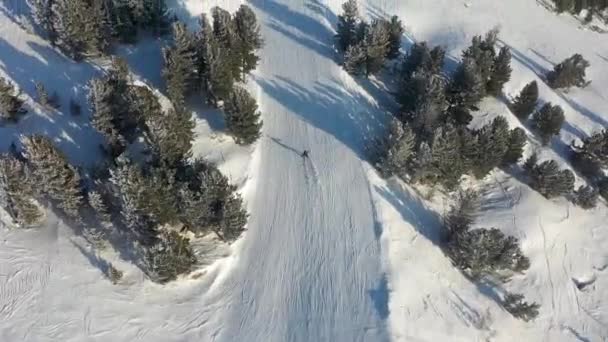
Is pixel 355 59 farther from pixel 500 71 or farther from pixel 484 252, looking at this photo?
pixel 484 252

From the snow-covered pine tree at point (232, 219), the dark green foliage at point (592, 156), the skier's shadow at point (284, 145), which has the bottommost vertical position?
the snow-covered pine tree at point (232, 219)

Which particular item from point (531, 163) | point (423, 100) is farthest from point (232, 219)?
point (531, 163)

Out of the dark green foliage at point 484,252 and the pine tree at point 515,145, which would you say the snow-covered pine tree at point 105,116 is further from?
the pine tree at point 515,145

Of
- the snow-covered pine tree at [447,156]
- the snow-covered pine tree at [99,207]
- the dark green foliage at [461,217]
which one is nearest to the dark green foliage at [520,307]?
the dark green foliage at [461,217]

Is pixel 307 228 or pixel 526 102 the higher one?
pixel 526 102

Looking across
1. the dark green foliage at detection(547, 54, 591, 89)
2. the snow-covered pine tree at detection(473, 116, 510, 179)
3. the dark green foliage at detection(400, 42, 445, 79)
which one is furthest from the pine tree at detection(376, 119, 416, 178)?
the dark green foliage at detection(547, 54, 591, 89)
